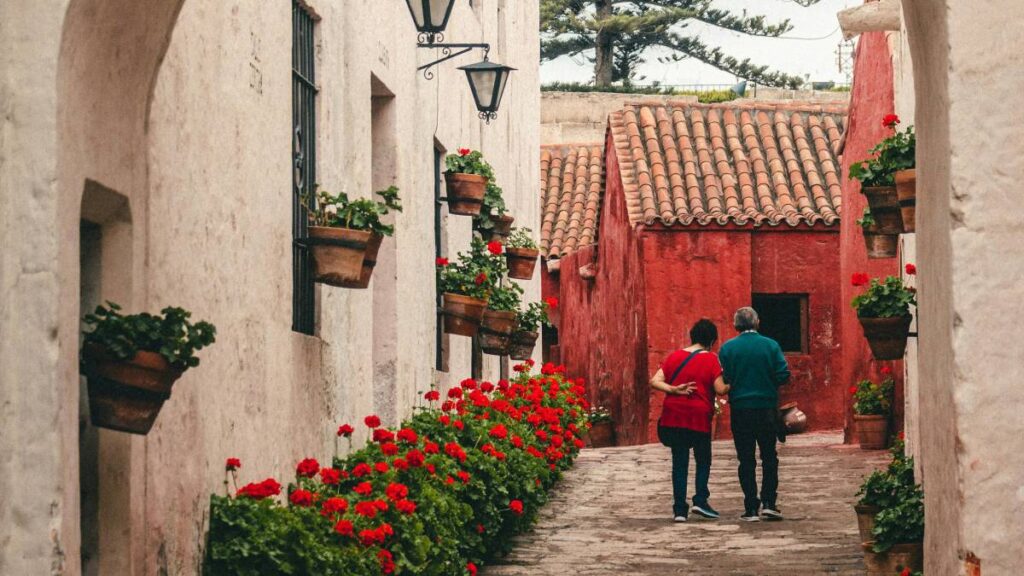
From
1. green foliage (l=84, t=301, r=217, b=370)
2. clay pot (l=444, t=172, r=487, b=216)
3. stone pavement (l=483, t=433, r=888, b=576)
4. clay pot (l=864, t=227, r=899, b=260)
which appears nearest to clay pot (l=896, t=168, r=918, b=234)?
clay pot (l=864, t=227, r=899, b=260)

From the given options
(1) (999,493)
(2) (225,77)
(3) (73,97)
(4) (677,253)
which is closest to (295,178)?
(2) (225,77)

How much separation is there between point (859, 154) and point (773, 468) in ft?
24.0

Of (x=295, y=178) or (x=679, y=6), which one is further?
(x=679, y=6)

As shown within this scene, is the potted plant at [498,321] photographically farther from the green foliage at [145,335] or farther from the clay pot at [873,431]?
the green foliage at [145,335]

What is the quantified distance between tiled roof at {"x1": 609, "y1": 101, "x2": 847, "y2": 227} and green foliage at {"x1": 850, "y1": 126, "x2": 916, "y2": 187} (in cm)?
1176

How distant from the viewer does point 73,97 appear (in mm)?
4855

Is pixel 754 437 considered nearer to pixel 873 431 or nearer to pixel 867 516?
pixel 867 516

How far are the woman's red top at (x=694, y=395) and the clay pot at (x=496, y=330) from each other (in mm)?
2165

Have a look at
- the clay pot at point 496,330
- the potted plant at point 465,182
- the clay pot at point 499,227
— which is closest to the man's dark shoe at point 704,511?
the clay pot at point 496,330

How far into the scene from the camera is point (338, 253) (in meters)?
8.14

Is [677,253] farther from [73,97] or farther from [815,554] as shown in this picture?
[73,97]

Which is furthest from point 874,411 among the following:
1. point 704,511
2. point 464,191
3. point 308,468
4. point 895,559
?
point 308,468

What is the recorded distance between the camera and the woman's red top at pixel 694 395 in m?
11.7

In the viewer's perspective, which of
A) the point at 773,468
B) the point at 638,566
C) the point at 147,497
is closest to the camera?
the point at 147,497
